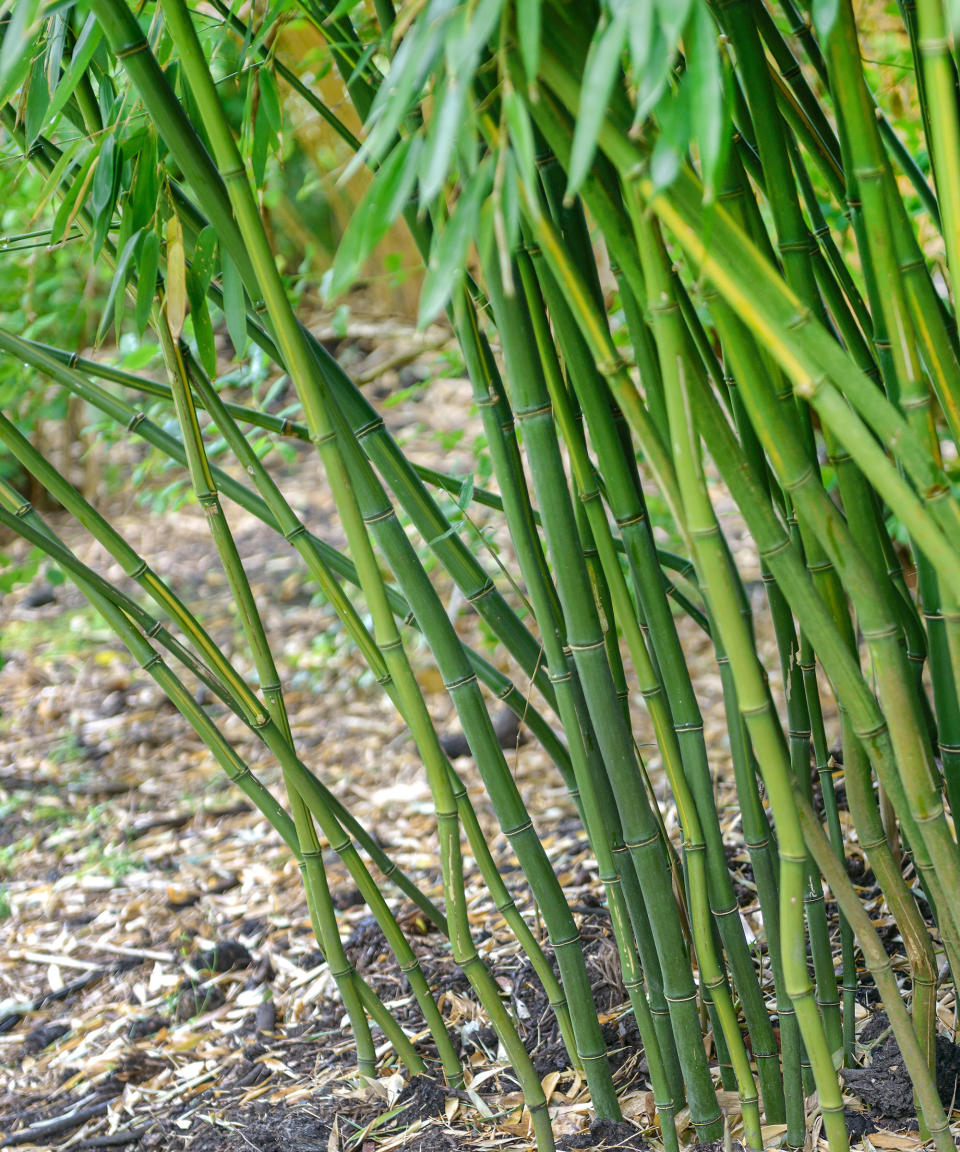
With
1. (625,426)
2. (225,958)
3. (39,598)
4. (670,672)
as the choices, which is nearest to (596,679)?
(670,672)

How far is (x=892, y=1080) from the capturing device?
96 cm

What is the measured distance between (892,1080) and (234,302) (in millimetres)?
927

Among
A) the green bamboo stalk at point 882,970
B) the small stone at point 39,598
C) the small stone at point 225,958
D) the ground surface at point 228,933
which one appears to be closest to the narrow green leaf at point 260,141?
the green bamboo stalk at point 882,970

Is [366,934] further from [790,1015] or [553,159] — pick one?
[553,159]

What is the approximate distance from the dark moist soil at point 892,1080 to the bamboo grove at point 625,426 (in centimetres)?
4

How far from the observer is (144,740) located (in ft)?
7.98

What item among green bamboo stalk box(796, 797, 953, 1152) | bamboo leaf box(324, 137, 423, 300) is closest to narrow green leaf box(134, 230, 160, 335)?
bamboo leaf box(324, 137, 423, 300)

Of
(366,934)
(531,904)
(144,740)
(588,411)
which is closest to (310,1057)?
(366,934)

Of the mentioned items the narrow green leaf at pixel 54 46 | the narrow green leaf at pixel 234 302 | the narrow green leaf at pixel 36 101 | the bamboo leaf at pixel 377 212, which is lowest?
the bamboo leaf at pixel 377 212

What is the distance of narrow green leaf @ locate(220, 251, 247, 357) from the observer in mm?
916

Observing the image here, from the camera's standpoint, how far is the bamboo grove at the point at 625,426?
61 centimetres

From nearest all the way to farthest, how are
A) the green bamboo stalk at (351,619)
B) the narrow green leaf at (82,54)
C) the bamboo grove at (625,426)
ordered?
the bamboo grove at (625,426) < the narrow green leaf at (82,54) < the green bamboo stalk at (351,619)

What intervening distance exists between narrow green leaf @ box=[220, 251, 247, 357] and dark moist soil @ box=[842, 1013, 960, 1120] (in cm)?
88

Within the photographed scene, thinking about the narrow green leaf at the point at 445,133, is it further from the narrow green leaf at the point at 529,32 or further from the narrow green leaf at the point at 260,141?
the narrow green leaf at the point at 260,141
